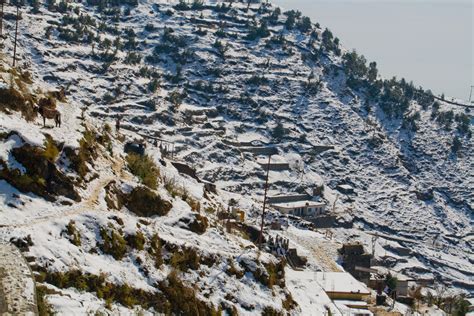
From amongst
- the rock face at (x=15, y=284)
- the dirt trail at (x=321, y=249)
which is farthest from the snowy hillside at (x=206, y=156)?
the rock face at (x=15, y=284)

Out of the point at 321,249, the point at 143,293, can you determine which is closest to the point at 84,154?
the point at 143,293

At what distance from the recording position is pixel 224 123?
10769 cm

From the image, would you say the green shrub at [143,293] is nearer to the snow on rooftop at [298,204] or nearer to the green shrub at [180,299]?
the green shrub at [180,299]

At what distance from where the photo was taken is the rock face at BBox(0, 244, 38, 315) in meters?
14.8

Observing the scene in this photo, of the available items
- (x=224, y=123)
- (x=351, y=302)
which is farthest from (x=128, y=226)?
(x=224, y=123)

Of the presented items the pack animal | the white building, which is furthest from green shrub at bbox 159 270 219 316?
the white building

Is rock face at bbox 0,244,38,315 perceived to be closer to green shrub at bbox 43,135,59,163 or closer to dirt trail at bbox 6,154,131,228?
dirt trail at bbox 6,154,131,228

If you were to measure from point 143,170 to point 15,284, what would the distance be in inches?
633

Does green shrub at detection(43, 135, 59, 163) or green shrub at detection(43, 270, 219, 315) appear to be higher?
green shrub at detection(43, 135, 59, 163)

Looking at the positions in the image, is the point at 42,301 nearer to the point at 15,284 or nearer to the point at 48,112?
the point at 15,284

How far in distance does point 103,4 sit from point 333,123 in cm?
5779

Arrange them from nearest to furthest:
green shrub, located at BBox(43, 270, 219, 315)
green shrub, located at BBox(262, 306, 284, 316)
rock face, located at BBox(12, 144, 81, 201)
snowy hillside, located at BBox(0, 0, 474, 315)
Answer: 1. green shrub, located at BBox(43, 270, 219, 315)
2. snowy hillside, located at BBox(0, 0, 474, 315)
3. rock face, located at BBox(12, 144, 81, 201)
4. green shrub, located at BBox(262, 306, 284, 316)

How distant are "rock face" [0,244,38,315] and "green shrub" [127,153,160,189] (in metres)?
12.2

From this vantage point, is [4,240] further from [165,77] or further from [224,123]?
[165,77]
